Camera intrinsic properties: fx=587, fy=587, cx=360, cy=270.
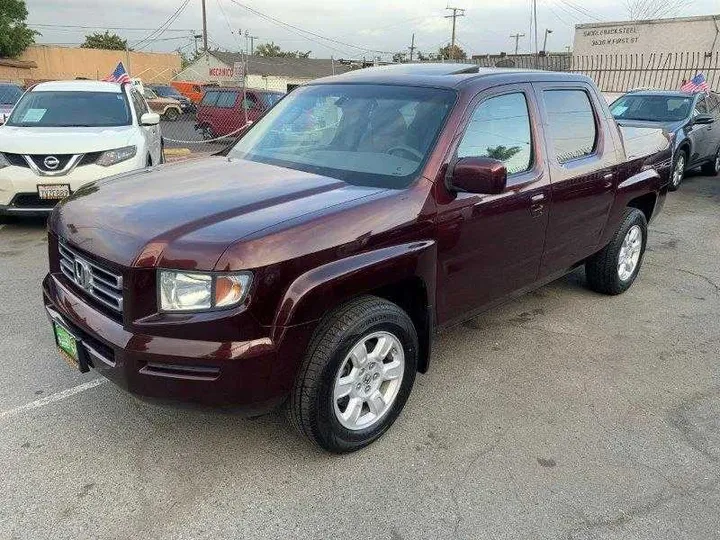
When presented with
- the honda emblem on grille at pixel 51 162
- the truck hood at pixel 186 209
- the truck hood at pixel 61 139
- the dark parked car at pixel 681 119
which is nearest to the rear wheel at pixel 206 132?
the truck hood at pixel 61 139

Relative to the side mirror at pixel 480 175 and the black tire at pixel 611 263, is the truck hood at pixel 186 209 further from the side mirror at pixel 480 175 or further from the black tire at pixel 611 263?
the black tire at pixel 611 263

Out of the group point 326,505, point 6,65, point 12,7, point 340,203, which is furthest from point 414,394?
point 12,7

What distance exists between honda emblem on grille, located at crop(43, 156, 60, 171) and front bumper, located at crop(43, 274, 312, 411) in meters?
4.60

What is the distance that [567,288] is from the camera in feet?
17.7

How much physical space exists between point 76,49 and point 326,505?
50722 mm

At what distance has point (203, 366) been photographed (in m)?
2.37

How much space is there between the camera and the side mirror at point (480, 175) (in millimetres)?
2871

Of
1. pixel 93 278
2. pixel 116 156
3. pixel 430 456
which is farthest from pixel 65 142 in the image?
pixel 430 456

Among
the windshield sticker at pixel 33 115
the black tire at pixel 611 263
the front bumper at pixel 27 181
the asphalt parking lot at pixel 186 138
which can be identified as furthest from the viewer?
the asphalt parking lot at pixel 186 138

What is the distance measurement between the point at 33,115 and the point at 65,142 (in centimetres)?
142

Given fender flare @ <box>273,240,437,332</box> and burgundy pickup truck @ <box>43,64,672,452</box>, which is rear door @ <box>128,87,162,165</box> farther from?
fender flare @ <box>273,240,437,332</box>

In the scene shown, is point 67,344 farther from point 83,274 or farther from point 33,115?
point 33,115

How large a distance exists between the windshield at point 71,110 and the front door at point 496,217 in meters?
5.66

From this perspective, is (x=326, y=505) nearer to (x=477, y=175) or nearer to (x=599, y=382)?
(x=477, y=175)
